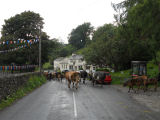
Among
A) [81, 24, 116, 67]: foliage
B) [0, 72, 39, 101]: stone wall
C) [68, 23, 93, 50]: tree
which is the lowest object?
[0, 72, 39, 101]: stone wall

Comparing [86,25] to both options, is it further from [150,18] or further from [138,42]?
[150,18]

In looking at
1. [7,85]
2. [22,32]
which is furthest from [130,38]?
[22,32]

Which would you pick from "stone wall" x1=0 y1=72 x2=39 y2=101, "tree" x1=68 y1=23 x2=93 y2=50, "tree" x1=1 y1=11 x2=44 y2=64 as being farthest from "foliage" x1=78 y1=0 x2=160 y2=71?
"tree" x1=68 y1=23 x2=93 y2=50

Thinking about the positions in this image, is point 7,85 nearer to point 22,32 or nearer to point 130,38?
point 130,38

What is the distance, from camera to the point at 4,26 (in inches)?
1789

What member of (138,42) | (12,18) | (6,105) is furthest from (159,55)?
(12,18)

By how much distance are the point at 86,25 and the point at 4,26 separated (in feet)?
233

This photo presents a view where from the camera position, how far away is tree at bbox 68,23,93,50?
11306 cm

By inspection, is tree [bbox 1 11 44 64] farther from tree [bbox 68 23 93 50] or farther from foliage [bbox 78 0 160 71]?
tree [bbox 68 23 93 50]

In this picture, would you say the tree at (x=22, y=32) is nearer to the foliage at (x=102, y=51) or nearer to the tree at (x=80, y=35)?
the foliage at (x=102, y=51)

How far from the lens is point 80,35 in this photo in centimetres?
11400

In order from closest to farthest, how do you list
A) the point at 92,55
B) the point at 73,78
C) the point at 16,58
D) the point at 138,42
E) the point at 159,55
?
the point at 73,78, the point at 138,42, the point at 159,55, the point at 92,55, the point at 16,58

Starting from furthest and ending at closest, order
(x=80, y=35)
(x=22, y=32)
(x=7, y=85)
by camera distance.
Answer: (x=80, y=35) < (x=22, y=32) < (x=7, y=85)

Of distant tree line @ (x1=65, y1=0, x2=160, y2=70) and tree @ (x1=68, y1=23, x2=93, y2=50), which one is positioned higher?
tree @ (x1=68, y1=23, x2=93, y2=50)
